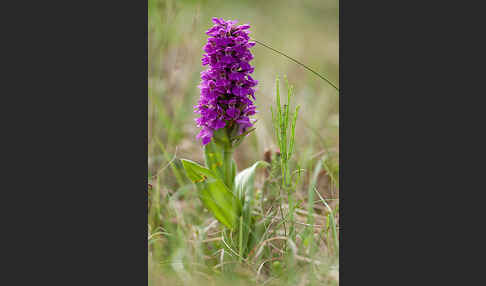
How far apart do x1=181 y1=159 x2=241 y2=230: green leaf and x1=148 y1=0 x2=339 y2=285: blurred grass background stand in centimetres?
47

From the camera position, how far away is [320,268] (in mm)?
2602

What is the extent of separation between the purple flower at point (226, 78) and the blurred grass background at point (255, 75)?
29.2 inches

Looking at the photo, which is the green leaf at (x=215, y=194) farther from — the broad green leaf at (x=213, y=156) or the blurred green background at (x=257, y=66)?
the blurred green background at (x=257, y=66)

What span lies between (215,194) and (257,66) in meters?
2.35

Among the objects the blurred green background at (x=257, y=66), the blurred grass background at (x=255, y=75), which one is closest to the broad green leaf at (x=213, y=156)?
the blurred grass background at (x=255, y=75)

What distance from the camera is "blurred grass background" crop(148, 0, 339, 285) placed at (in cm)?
364

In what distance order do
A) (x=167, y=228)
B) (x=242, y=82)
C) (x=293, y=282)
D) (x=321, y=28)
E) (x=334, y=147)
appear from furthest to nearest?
(x=321, y=28) → (x=334, y=147) → (x=167, y=228) → (x=242, y=82) → (x=293, y=282)

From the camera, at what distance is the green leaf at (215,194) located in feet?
9.49

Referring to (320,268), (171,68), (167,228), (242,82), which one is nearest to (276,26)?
(171,68)

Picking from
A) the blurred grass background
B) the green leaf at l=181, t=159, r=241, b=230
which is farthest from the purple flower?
the blurred grass background

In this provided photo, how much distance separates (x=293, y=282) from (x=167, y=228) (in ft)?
3.53

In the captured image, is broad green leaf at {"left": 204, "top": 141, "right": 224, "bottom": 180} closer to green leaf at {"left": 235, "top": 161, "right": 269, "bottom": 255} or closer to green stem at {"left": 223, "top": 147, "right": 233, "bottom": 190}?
green stem at {"left": 223, "top": 147, "right": 233, "bottom": 190}

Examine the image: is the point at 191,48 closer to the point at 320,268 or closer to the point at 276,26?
the point at 276,26

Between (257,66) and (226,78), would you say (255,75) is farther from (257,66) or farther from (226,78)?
(226,78)
